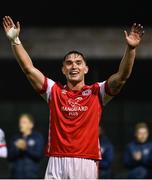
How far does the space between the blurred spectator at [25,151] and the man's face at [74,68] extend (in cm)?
468

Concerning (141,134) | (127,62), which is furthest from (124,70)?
(141,134)

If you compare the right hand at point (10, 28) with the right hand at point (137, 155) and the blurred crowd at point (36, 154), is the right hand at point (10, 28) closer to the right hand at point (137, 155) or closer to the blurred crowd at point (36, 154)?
the blurred crowd at point (36, 154)

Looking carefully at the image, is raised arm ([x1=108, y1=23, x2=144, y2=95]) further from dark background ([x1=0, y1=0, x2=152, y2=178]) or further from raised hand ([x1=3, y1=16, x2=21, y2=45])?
dark background ([x1=0, y1=0, x2=152, y2=178])

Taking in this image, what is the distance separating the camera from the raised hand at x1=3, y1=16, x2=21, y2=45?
6828mm

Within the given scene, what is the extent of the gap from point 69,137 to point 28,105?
1011cm

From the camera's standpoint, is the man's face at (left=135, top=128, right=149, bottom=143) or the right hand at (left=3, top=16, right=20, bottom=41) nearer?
the right hand at (left=3, top=16, right=20, bottom=41)

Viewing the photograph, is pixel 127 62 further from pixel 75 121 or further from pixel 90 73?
pixel 90 73

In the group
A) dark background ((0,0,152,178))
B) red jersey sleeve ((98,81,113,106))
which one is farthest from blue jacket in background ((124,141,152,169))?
red jersey sleeve ((98,81,113,106))

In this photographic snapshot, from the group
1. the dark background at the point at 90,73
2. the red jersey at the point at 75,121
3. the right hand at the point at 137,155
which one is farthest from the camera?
the dark background at the point at 90,73

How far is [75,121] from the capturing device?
6734 millimetres

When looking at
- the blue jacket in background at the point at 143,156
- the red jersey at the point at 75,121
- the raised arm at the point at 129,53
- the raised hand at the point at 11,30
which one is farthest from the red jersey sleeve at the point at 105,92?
the blue jacket in background at the point at 143,156

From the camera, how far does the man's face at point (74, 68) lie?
682cm

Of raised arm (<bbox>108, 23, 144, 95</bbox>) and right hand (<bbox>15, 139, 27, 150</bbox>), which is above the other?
raised arm (<bbox>108, 23, 144, 95</bbox>)

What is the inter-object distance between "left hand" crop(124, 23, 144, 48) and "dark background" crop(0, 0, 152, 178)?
27.7 feet
